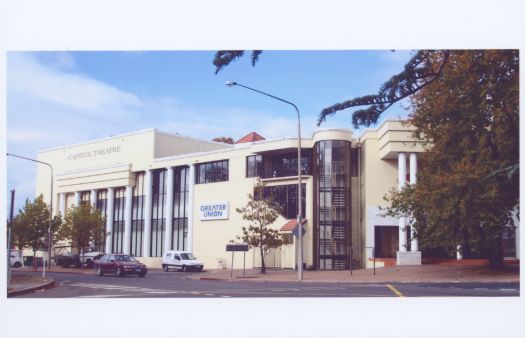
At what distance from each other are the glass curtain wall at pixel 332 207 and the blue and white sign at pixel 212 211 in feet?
14.7

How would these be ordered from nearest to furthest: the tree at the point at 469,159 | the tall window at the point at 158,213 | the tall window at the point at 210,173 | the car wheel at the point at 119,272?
the tree at the point at 469,159 → the car wheel at the point at 119,272 → the tall window at the point at 158,213 → the tall window at the point at 210,173

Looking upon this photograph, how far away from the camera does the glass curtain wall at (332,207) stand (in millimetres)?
26406

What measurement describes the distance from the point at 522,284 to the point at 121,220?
1328cm

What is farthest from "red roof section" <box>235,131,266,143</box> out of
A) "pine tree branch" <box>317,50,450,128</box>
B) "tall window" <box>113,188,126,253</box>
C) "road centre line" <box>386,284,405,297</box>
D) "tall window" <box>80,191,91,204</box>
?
"pine tree branch" <box>317,50,450,128</box>

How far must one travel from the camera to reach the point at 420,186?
22469 millimetres

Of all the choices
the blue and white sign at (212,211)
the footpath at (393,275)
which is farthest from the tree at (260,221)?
the footpath at (393,275)

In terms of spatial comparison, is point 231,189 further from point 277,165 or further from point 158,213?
point 158,213

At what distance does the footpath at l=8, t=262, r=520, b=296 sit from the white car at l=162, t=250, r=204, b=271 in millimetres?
427

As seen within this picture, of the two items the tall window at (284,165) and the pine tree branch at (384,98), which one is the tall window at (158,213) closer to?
the tall window at (284,165)

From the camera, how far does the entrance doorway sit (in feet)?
84.2

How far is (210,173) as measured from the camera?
24875mm

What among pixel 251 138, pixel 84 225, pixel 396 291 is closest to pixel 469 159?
pixel 396 291

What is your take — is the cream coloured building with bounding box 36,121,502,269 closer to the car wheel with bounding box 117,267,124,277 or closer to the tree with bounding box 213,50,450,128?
the car wheel with bounding box 117,267,124,277
